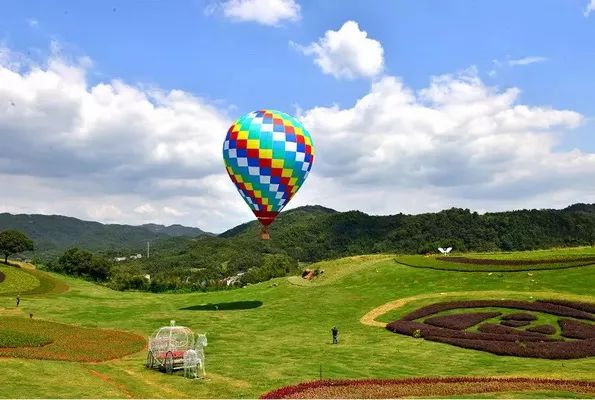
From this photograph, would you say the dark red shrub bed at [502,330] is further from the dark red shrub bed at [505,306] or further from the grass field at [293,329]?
the grass field at [293,329]

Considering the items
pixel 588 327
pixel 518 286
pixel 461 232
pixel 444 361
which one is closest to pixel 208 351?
pixel 444 361

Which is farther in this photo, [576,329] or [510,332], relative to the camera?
[510,332]

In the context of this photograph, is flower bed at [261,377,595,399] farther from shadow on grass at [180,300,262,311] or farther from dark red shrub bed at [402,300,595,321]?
shadow on grass at [180,300,262,311]

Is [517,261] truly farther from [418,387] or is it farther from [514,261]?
[418,387]

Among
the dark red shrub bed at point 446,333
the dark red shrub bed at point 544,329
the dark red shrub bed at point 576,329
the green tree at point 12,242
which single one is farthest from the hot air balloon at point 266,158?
the green tree at point 12,242

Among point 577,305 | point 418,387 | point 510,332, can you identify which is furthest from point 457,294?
point 418,387

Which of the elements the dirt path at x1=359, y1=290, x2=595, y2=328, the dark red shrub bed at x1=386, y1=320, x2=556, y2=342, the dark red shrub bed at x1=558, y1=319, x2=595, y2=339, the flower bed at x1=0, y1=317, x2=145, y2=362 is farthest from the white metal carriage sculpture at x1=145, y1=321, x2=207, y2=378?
the dark red shrub bed at x1=558, y1=319, x2=595, y2=339

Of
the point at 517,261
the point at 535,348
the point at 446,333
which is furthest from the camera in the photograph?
the point at 517,261
